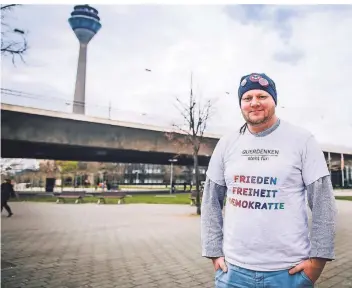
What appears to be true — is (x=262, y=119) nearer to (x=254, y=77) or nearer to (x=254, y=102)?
(x=254, y=102)

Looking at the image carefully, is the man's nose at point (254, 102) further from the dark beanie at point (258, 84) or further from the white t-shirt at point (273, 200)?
the white t-shirt at point (273, 200)

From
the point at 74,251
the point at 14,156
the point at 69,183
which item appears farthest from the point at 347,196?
the point at 69,183

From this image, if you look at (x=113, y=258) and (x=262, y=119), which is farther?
(x=113, y=258)

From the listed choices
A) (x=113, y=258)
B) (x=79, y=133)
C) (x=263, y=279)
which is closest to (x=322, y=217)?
Result: (x=263, y=279)

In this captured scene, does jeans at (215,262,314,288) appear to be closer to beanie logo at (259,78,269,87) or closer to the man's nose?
the man's nose

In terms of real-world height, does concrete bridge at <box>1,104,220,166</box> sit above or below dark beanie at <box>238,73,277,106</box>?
above

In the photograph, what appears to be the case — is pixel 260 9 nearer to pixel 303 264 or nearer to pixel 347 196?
pixel 303 264

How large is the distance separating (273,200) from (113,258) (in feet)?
13.8

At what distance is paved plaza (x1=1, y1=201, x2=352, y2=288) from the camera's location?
397cm

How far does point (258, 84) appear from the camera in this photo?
1720 millimetres

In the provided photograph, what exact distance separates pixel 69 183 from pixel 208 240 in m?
59.5

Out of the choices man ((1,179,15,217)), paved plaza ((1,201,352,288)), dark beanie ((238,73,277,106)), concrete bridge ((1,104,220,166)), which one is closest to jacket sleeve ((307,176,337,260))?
dark beanie ((238,73,277,106))

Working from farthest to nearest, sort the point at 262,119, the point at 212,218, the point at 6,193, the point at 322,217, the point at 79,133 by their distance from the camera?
1. the point at 79,133
2. the point at 6,193
3. the point at 212,218
4. the point at 262,119
5. the point at 322,217

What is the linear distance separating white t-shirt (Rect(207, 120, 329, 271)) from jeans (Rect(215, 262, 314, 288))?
3 centimetres
